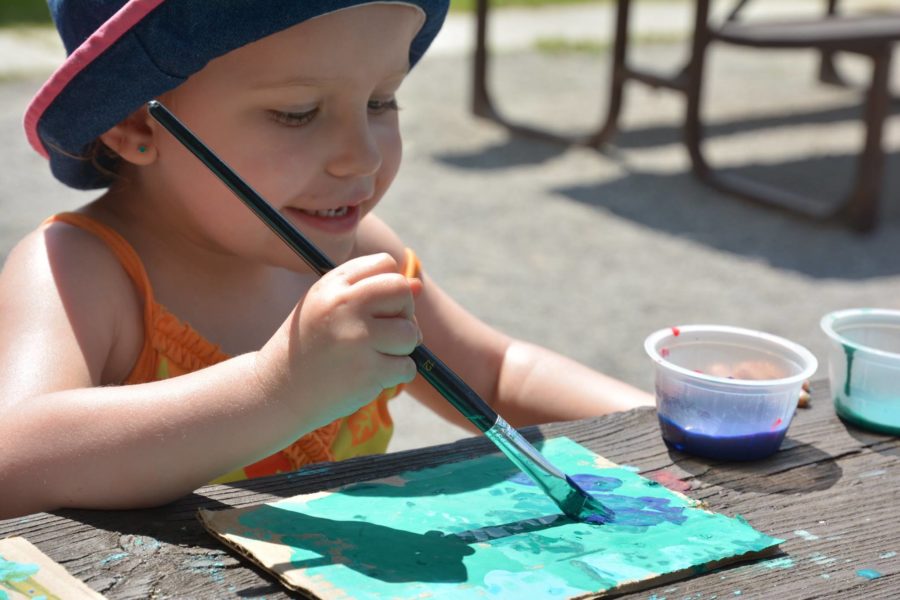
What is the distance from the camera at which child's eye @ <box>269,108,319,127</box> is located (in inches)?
48.8

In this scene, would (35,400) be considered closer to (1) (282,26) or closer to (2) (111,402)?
(2) (111,402)

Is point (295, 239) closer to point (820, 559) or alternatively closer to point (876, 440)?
point (820, 559)

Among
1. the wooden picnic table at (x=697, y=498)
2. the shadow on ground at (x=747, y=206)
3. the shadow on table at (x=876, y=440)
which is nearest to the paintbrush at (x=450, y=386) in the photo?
the wooden picnic table at (x=697, y=498)

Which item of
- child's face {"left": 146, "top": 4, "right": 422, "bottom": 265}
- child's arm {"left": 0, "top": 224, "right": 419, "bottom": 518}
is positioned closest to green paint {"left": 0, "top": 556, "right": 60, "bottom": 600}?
child's arm {"left": 0, "top": 224, "right": 419, "bottom": 518}

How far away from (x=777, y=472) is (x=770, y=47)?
325cm

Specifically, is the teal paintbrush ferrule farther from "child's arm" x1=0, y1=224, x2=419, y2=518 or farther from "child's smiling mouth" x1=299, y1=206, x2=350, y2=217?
"child's smiling mouth" x1=299, y1=206, x2=350, y2=217

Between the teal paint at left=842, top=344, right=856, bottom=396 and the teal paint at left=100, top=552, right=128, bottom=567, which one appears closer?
the teal paint at left=100, top=552, right=128, bottom=567

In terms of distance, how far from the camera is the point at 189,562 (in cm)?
88

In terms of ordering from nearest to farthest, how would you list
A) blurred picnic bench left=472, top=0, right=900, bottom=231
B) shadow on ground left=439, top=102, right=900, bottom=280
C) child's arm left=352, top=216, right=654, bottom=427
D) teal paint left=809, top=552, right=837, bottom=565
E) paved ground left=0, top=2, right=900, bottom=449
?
teal paint left=809, top=552, right=837, bottom=565 → child's arm left=352, top=216, right=654, bottom=427 → paved ground left=0, top=2, right=900, bottom=449 → shadow on ground left=439, top=102, right=900, bottom=280 → blurred picnic bench left=472, top=0, right=900, bottom=231

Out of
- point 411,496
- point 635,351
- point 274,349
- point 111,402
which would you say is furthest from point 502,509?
point 635,351

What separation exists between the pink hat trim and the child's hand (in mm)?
367

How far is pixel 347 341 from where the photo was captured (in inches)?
37.6

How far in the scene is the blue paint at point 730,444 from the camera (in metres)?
1.11

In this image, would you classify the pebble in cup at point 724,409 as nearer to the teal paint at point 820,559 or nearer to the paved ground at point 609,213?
the teal paint at point 820,559
